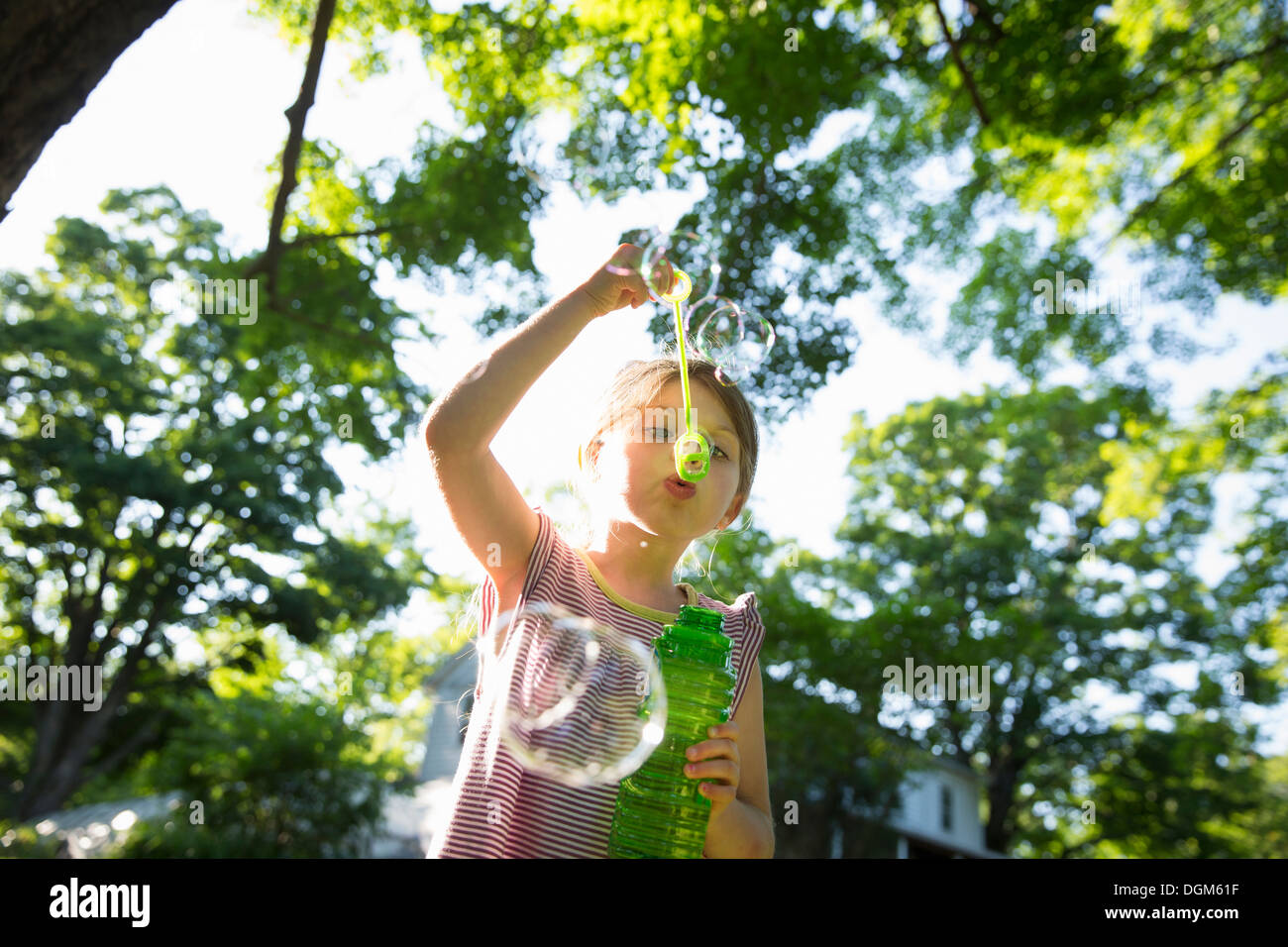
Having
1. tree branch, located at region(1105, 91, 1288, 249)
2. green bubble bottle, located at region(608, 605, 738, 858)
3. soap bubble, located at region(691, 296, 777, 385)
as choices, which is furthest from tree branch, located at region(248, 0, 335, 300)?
tree branch, located at region(1105, 91, 1288, 249)

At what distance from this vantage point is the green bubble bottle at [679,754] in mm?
1443

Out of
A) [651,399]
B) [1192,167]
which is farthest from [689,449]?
[1192,167]

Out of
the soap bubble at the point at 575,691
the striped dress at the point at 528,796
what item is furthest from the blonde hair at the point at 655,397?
the soap bubble at the point at 575,691

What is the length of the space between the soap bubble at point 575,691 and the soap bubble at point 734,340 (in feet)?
3.47

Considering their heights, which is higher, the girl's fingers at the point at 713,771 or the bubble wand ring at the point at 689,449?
the bubble wand ring at the point at 689,449

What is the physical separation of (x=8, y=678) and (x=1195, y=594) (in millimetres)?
29936

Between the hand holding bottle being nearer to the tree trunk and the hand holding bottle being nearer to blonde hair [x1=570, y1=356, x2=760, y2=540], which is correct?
blonde hair [x1=570, y1=356, x2=760, y2=540]

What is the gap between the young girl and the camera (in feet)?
4.58

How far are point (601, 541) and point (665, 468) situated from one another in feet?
0.94

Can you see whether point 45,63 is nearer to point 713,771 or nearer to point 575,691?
point 575,691

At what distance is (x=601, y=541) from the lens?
73.4 inches

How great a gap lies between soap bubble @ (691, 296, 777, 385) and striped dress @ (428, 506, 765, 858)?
97 cm

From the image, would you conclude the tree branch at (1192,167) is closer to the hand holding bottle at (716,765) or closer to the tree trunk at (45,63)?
the tree trunk at (45,63)
